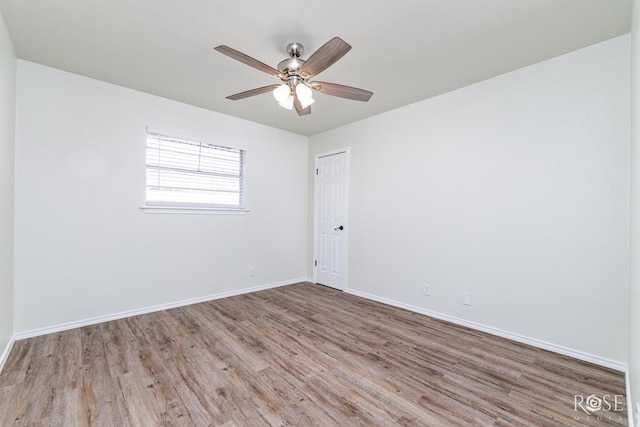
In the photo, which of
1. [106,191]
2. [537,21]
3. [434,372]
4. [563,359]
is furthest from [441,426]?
[106,191]

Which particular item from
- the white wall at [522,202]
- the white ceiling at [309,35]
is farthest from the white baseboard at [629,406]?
the white ceiling at [309,35]

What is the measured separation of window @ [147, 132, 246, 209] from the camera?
11.2ft

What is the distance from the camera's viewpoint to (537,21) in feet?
6.48

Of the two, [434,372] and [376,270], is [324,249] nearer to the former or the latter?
[376,270]

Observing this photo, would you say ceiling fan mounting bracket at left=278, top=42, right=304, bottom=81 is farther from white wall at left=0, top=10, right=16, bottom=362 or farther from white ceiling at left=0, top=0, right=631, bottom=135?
white wall at left=0, top=10, right=16, bottom=362

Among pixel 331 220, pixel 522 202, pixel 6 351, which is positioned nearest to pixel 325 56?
pixel 522 202

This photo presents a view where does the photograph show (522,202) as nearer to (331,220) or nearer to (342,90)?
(342,90)

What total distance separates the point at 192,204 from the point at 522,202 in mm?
3678

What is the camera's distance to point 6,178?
2.29 m

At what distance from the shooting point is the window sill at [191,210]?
132 inches

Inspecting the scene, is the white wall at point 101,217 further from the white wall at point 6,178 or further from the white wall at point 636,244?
the white wall at point 636,244

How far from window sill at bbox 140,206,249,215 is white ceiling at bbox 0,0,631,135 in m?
1.37

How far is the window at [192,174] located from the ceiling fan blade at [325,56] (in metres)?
2.22

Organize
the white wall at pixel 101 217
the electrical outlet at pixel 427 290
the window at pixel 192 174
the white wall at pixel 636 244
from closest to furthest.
A: the white wall at pixel 636 244 → the white wall at pixel 101 217 → the electrical outlet at pixel 427 290 → the window at pixel 192 174
